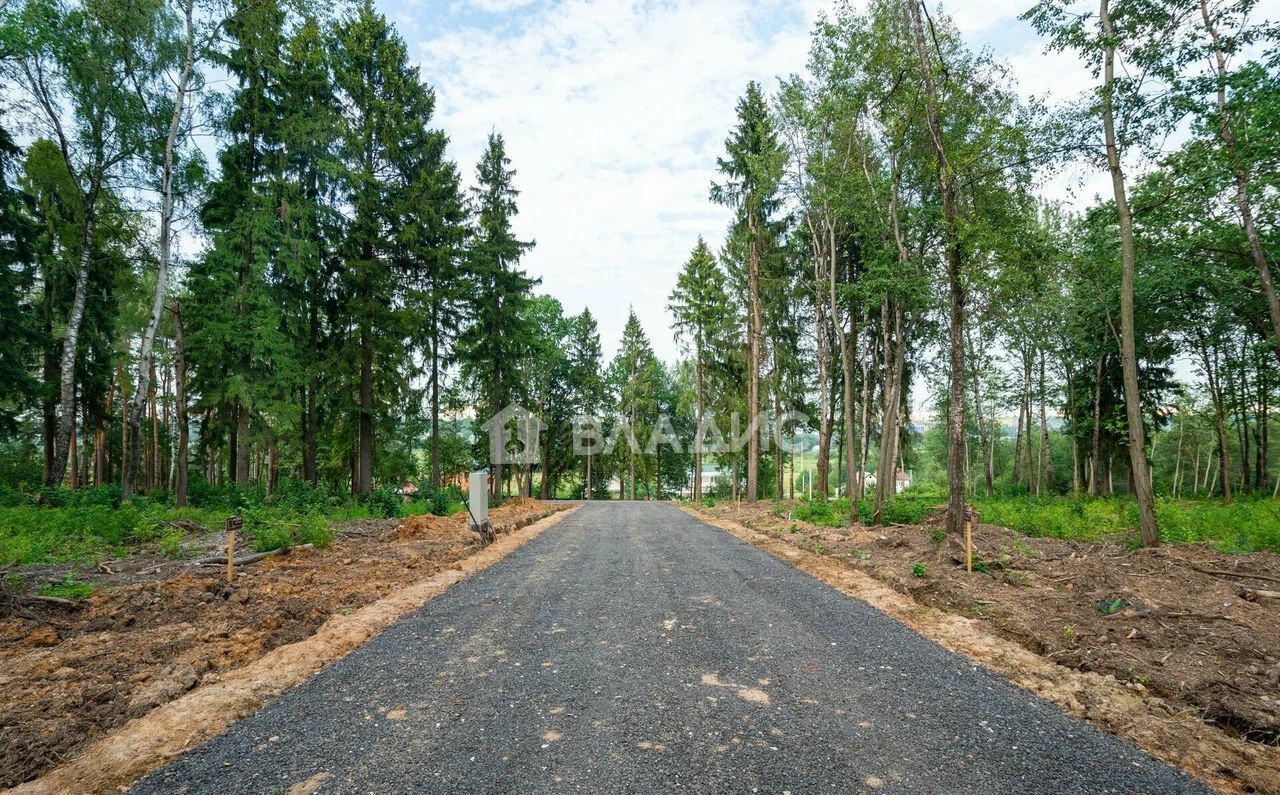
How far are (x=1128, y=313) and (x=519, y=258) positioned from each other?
788 inches

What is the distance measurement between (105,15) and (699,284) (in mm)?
21724

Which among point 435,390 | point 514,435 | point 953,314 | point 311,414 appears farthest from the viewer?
point 514,435

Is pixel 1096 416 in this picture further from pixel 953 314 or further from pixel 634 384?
pixel 634 384

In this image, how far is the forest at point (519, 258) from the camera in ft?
30.3

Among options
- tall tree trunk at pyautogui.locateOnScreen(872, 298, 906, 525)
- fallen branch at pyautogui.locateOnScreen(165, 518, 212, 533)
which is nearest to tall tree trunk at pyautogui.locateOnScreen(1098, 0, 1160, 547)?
tall tree trunk at pyautogui.locateOnScreen(872, 298, 906, 525)

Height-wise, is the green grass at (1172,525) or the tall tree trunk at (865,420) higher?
the tall tree trunk at (865,420)

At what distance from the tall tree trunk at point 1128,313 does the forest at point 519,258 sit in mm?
57

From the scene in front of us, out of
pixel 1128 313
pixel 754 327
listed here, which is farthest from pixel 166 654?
pixel 754 327

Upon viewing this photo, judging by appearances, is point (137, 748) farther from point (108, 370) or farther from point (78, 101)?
point (108, 370)

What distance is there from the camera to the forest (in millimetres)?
9227

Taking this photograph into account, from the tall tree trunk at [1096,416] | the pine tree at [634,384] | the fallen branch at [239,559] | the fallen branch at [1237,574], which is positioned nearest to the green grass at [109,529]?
the fallen branch at [239,559]

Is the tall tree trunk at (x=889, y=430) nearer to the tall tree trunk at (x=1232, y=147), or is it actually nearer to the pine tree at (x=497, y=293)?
the tall tree trunk at (x=1232, y=147)

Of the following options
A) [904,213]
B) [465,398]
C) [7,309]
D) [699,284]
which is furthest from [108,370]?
[904,213]

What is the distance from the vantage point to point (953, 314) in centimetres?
1006
